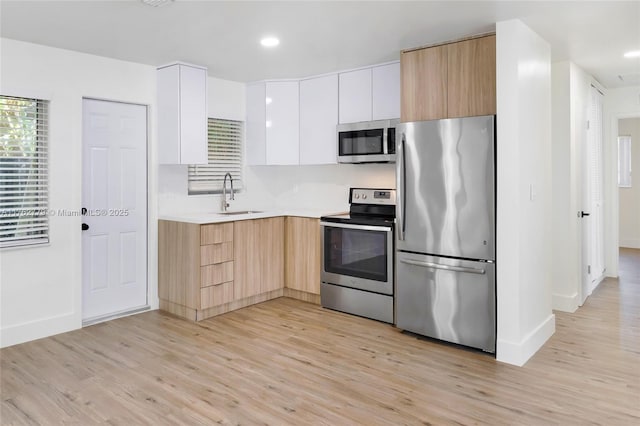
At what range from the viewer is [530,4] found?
9.46 feet

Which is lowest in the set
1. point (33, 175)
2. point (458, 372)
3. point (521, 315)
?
point (458, 372)

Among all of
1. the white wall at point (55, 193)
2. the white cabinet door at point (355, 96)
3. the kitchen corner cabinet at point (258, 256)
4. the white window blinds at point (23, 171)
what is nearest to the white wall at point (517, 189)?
the white cabinet door at point (355, 96)

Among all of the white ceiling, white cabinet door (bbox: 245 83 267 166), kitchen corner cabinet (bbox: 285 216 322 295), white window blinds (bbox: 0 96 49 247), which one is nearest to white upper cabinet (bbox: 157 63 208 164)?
the white ceiling

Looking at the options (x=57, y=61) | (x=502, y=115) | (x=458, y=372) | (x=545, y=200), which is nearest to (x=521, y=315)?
(x=458, y=372)

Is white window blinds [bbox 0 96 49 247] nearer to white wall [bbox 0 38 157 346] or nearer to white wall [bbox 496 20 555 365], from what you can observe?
white wall [bbox 0 38 157 346]

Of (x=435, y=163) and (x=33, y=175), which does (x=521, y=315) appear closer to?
(x=435, y=163)

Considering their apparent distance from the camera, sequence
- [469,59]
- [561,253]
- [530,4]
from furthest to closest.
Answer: [561,253] → [469,59] → [530,4]

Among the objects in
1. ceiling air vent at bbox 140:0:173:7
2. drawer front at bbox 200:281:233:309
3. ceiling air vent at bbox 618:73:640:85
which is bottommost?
drawer front at bbox 200:281:233:309

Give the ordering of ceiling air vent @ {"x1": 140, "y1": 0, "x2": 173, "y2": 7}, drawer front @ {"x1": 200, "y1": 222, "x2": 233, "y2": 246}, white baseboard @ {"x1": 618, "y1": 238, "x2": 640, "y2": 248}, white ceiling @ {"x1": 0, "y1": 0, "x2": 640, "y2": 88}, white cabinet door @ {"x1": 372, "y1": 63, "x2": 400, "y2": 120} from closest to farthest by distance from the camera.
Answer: ceiling air vent @ {"x1": 140, "y1": 0, "x2": 173, "y2": 7} → white ceiling @ {"x1": 0, "y1": 0, "x2": 640, "y2": 88} → drawer front @ {"x1": 200, "y1": 222, "x2": 233, "y2": 246} → white cabinet door @ {"x1": 372, "y1": 63, "x2": 400, "y2": 120} → white baseboard @ {"x1": 618, "y1": 238, "x2": 640, "y2": 248}

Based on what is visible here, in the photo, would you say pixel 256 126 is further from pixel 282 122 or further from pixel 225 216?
pixel 225 216

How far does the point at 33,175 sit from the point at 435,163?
10.7ft

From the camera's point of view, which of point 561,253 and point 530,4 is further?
point 561,253

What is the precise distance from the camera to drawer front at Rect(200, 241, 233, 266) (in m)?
4.25

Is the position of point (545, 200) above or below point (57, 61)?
below
